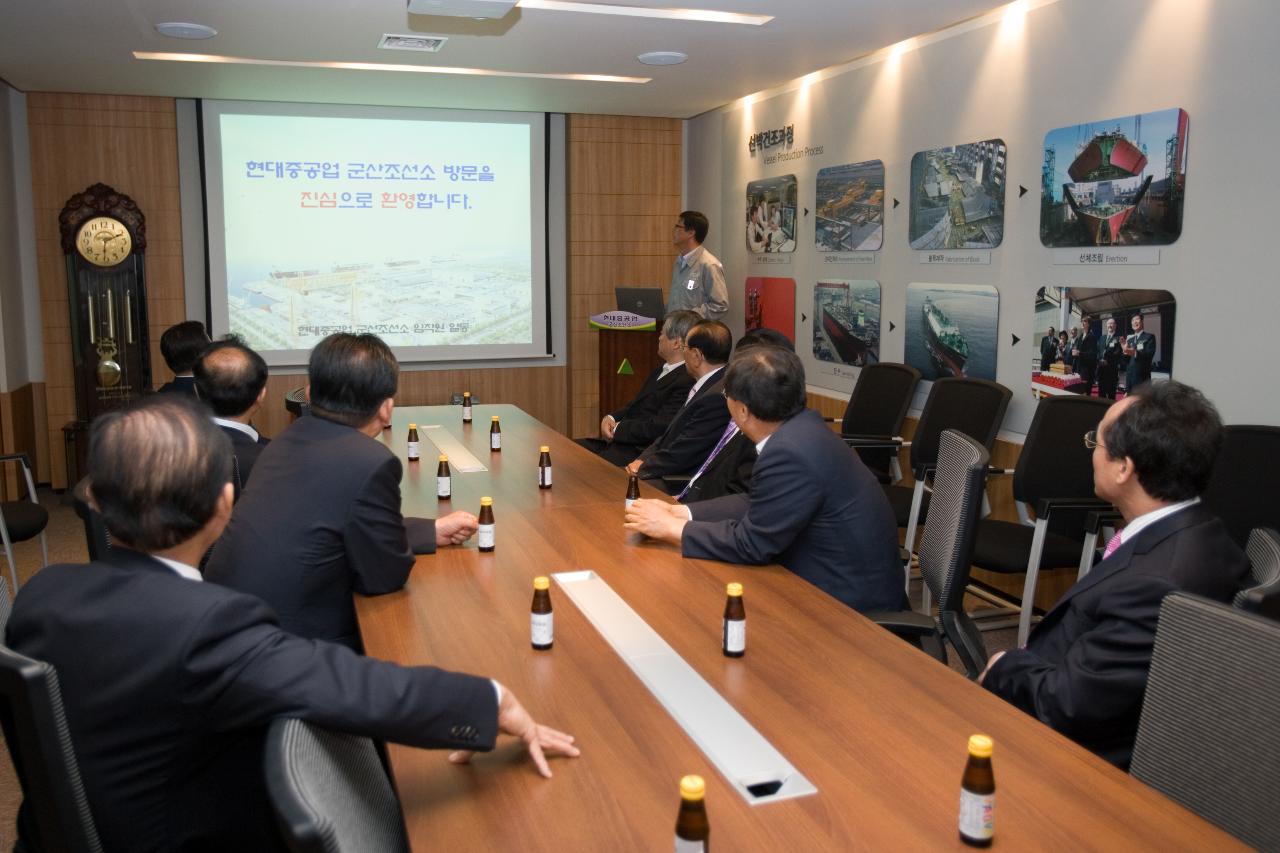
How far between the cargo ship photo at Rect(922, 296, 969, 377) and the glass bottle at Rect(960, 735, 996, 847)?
14.1 feet

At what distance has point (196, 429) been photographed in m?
1.61

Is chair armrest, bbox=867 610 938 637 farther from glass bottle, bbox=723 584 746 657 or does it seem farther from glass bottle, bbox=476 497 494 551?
glass bottle, bbox=476 497 494 551

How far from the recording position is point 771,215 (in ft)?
24.9

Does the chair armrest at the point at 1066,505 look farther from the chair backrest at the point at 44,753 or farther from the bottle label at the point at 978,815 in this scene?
the chair backrest at the point at 44,753

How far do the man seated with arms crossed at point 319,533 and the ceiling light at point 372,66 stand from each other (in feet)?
15.3

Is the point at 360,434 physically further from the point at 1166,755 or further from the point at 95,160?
the point at 95,160

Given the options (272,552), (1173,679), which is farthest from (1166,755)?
(272,552)

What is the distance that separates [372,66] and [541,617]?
18.1 ft

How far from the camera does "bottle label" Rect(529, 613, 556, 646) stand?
86.4 inches

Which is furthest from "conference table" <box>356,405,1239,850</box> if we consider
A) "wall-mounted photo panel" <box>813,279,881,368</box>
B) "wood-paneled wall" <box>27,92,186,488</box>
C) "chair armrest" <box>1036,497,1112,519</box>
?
"wood-paneled wall" <box>27,92,186,488</box>

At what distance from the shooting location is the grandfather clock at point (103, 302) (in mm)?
7559

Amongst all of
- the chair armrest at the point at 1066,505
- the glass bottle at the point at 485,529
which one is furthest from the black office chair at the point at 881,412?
the glass bottle at the point at 485,529

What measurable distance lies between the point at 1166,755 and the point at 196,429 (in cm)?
171

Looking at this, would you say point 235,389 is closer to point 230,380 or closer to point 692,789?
point 230,380
